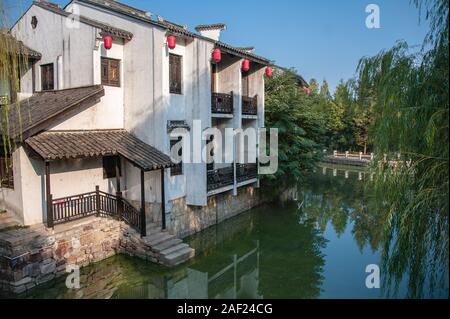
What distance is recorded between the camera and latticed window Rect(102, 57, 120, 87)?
12.4 meters

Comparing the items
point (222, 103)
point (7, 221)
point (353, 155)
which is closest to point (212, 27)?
point (222, 103)

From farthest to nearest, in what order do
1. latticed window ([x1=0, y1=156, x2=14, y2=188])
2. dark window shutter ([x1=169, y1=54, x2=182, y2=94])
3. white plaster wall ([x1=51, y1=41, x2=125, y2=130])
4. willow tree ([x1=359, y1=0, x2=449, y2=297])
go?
dark window shutter ([x1=169, y1=54, x2=182, y2=94]) → white plaster wall ([x1=51, y1=41, x2=125, y2=130]) → latticed window ([x1=0, y1=156, x2=14, y2=188]) → willow tree ([x1=359, y1=0, x2=449, y2=297])

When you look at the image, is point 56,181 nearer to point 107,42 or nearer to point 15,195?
point 15,195

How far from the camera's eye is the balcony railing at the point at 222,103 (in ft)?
47.1

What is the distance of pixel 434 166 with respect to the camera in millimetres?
5699

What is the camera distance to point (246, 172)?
653 inches

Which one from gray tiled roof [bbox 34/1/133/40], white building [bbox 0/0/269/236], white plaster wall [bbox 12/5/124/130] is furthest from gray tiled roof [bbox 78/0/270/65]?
white plaster wall [bbox 12/5/124/130]

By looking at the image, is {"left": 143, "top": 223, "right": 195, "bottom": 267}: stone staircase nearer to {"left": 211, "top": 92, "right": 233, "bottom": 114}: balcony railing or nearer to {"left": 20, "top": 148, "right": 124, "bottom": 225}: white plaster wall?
{"left": 20, "top": 148, "right": 124, "bottom": 225}: white plaster wall

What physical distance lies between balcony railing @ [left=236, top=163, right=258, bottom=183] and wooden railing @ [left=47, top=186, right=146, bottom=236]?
5.48m

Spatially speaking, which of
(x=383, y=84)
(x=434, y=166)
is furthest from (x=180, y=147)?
(x=434, y=166)

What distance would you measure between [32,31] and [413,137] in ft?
45.2

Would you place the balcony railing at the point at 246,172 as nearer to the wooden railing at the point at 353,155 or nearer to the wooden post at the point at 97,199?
the wooden post at the point at 97,199

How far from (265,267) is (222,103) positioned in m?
6.74
